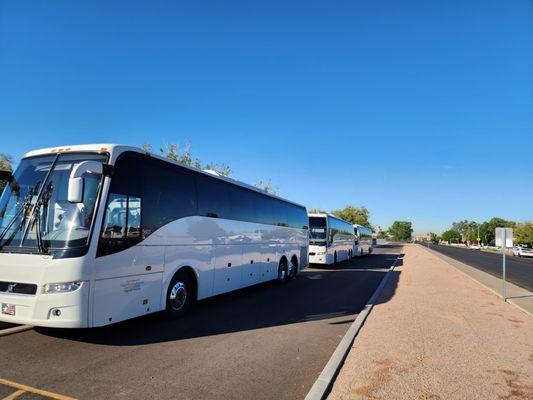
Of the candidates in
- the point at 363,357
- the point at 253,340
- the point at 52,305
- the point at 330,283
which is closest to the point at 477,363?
the point at 363,357

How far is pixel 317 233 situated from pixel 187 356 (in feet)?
56.8

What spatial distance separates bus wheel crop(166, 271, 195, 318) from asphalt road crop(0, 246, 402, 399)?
0.23 metres

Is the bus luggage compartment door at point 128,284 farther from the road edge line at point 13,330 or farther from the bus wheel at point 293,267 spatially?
the bus wheel at point 293,267

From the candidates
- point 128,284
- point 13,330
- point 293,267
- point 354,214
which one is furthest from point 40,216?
point 354,214

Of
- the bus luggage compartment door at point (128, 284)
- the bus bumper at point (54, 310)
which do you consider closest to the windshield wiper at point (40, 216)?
the bus bumper at point (54, 310)

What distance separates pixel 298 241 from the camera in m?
17.2

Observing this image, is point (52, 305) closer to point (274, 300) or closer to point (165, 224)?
point (165, 224)

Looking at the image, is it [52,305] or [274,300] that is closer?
[52,305]

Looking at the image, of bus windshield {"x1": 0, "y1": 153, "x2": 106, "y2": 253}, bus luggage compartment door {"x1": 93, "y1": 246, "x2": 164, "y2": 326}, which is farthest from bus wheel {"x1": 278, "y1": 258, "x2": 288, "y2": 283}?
bus windshield {"x1": 0, "y1": 153, "x2": 106, "y2": 253}

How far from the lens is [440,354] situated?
604cm

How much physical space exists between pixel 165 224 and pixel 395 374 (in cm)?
485

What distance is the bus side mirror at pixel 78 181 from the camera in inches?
220

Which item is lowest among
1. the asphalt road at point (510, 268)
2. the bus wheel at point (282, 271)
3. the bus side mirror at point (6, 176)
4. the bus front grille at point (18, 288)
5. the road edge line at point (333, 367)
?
the asphalt road at point (510, 268)

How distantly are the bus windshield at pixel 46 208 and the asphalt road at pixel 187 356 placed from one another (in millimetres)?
1631
